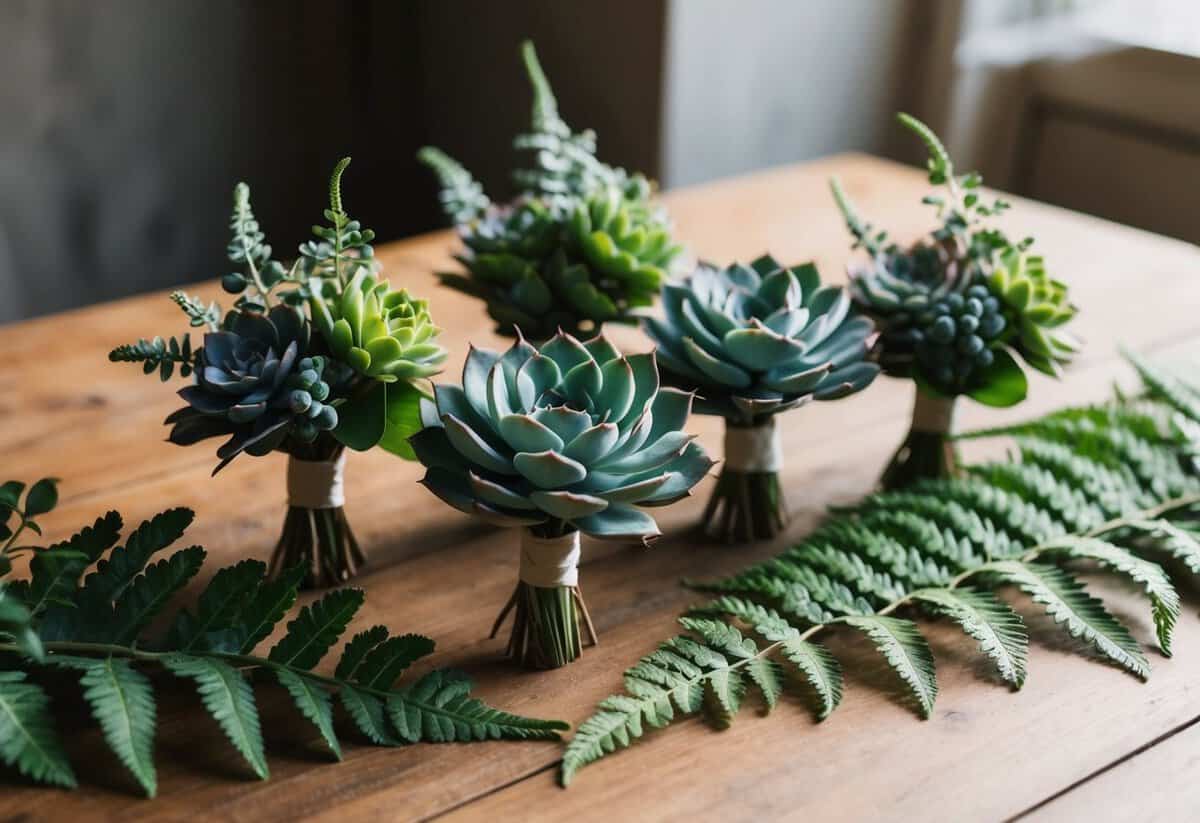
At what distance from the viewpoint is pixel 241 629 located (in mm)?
698

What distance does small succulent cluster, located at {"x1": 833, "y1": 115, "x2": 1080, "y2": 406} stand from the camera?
33.7 inches

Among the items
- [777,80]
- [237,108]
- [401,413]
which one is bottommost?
[237,108]

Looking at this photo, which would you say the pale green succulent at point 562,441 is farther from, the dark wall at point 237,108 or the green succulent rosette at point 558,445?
the dark wall at point 237,108

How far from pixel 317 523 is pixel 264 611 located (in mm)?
121

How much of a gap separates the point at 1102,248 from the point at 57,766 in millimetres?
1264

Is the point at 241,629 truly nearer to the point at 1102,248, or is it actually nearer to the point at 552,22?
the point at 1102,248

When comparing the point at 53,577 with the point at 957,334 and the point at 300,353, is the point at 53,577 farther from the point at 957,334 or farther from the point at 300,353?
the point at 957,334

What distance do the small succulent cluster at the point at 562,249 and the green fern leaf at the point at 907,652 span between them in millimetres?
312

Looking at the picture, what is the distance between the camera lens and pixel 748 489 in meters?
0.89

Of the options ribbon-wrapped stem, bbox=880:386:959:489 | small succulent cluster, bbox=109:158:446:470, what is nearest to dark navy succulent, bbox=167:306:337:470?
small succulent cluster, bbox=109:158:446:470

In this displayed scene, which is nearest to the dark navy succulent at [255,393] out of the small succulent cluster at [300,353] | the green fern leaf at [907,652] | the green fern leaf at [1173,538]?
the small succulent cluster at [300,353]

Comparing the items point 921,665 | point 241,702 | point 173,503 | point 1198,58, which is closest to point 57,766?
point 241,702

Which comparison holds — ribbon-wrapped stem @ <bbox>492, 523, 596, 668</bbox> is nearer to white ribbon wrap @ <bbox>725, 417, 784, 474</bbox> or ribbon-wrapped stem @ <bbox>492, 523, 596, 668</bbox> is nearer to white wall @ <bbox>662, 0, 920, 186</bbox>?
white ribbon wrap @ <bbox>725, 417, 784, 474</bbox>

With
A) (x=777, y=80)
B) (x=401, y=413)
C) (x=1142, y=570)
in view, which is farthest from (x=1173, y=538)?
(x=777, y=80)
